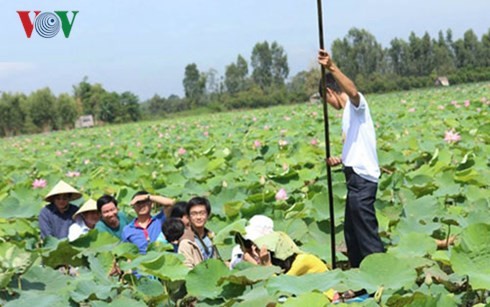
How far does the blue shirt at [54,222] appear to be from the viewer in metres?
4.20

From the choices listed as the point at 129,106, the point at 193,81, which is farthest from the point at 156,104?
the point at 129,106

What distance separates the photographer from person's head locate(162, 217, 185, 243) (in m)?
3.57

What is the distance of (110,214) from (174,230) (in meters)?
0.55

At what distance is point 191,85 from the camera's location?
60812mm

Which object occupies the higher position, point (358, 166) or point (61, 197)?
point (358, 166)

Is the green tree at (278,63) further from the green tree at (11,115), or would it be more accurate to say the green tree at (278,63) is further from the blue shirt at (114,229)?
the blue shirt at (114,229)

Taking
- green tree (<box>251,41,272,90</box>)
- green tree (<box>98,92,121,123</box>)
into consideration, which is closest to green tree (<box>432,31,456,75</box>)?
green tree (<box>251,41,272,90</box>)

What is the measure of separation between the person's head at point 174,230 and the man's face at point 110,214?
48 centimetres

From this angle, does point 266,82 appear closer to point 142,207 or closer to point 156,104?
point 156,104

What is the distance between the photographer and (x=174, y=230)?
3.58m

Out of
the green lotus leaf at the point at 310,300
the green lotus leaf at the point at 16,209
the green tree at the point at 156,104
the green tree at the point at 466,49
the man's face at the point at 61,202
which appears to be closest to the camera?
the green lotus leaf at the point at 310,300

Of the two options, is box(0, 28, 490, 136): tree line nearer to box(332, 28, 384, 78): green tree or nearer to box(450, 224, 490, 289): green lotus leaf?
box(332, 28, 384, 78): green tree

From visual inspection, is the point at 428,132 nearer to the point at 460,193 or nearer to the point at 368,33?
the point at 460,193

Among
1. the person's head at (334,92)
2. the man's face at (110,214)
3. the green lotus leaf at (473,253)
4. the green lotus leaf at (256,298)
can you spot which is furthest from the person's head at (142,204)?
the green lotus leaf at (473,253)
